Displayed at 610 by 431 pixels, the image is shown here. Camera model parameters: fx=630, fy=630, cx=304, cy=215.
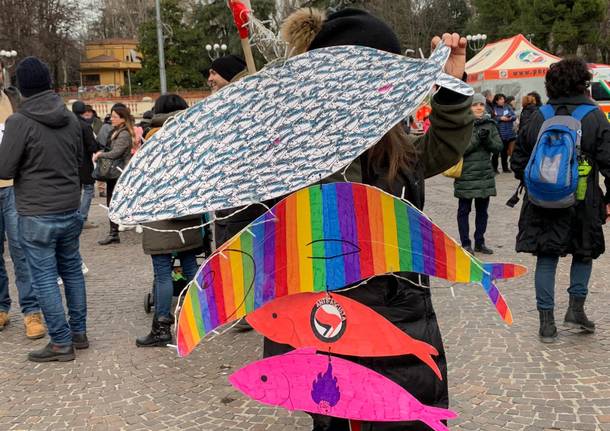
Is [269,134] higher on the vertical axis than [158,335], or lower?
higher

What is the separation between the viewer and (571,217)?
422 cm

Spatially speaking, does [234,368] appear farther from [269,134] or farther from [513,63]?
[513,63]

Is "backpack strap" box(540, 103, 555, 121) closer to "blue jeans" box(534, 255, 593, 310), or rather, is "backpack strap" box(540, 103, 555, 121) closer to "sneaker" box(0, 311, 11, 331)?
"blue jeans" box(534, 255, 593, 310)

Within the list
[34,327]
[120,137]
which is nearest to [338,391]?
[34,327]

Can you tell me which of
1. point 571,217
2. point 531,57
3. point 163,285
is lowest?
point 163,285

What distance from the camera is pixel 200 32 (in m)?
40.9

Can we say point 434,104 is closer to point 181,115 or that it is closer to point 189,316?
point 181,115

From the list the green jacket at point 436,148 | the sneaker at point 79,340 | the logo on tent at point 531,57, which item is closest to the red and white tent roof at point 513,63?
the logo on tent at point 531,57

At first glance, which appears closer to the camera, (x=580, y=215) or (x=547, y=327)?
(x=580, y=215)

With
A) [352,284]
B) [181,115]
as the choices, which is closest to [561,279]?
[352,284]

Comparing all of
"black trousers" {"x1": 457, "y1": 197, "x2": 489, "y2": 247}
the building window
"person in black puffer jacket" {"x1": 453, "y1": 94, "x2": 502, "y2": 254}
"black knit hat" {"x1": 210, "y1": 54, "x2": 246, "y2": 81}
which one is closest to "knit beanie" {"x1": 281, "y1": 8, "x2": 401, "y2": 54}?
"black knit hat" {"x1": 210, "y1": 54, "x2": 246, "y2": 81}

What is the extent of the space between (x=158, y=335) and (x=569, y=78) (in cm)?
335

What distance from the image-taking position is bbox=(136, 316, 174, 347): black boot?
4590 millimetres

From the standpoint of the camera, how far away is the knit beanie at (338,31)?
67.7 inches
